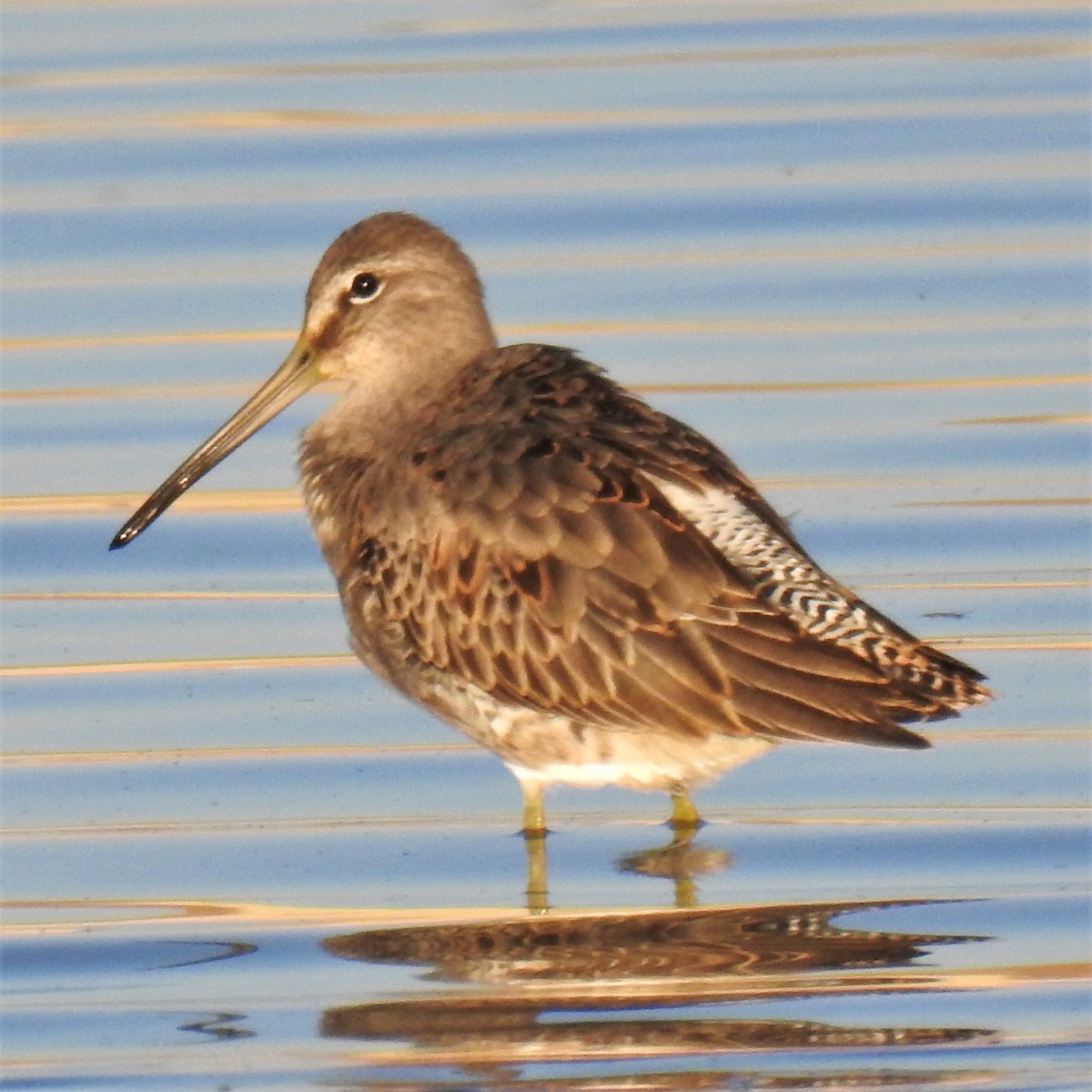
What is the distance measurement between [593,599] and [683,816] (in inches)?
27.4

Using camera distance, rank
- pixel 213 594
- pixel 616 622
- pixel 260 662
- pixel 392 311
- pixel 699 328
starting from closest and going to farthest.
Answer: pixel 616 622 < pixel 392 311 < pixel 260 662 < pixel 213 594 < pixel 699 328

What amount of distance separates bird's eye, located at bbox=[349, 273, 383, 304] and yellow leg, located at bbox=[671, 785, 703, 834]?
1598 millimetres

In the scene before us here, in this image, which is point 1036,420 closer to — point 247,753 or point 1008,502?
point 1008,502

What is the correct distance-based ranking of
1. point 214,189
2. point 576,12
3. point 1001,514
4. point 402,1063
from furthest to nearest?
point 576,12 → point 214,189 → point 1001,514 → point 402,1063

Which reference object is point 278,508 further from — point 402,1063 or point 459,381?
point 402,1063

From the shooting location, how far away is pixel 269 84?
1295cm

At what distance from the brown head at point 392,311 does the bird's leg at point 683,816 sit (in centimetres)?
131

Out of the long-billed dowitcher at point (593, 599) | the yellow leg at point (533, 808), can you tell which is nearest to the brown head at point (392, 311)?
the long-billed dowitcher at point (593, 599)

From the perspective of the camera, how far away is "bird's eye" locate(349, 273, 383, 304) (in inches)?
302

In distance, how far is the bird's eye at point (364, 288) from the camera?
7.66m

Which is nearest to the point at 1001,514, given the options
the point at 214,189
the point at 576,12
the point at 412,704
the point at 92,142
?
the point at 412,704

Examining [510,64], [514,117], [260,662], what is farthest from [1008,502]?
[510,64]

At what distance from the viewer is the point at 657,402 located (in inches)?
374

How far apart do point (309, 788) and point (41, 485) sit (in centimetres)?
235
